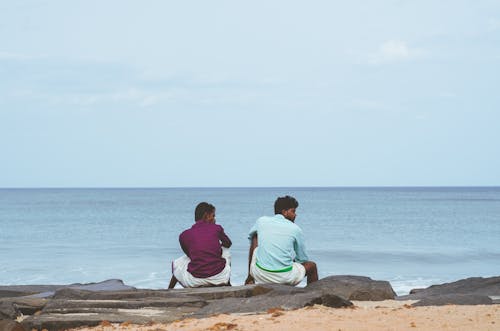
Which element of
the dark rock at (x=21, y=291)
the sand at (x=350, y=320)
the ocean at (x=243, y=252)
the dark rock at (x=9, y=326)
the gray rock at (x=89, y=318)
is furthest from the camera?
the ocean at (x=243, y=252)

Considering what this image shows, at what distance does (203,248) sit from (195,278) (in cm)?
41

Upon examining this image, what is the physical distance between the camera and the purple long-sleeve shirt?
32.4ft

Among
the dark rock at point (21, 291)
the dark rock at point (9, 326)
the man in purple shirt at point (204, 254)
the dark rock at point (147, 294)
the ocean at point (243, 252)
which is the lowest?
the ocean at point (243, 252)

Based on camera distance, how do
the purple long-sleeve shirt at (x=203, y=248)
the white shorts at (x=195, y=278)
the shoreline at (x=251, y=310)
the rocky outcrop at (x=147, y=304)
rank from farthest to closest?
the white shorts at (x=195, y=278), the purple long-sleeve shirt at (x=203, y=248), the rocky outcrop at (x=147, y=304), the shoreline at (x=251, y=310)

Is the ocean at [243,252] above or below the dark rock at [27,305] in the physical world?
below

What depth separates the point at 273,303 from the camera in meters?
7.55

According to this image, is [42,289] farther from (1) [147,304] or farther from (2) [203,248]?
(1) [147,304]

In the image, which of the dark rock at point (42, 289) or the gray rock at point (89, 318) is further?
the dark rock at point (42, 289)

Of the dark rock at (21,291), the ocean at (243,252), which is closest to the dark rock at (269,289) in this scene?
the dark rock at (21,291)

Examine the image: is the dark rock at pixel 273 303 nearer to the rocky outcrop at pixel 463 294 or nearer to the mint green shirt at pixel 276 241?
the rocky outcrop at pixel 463 294

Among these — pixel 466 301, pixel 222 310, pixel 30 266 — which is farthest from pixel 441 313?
pixel 30 266

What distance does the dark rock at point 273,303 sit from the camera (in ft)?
24.4

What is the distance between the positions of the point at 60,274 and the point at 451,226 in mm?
31233

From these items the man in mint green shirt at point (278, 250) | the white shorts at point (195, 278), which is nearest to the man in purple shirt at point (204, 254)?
the white shorts at point (195, 278)
